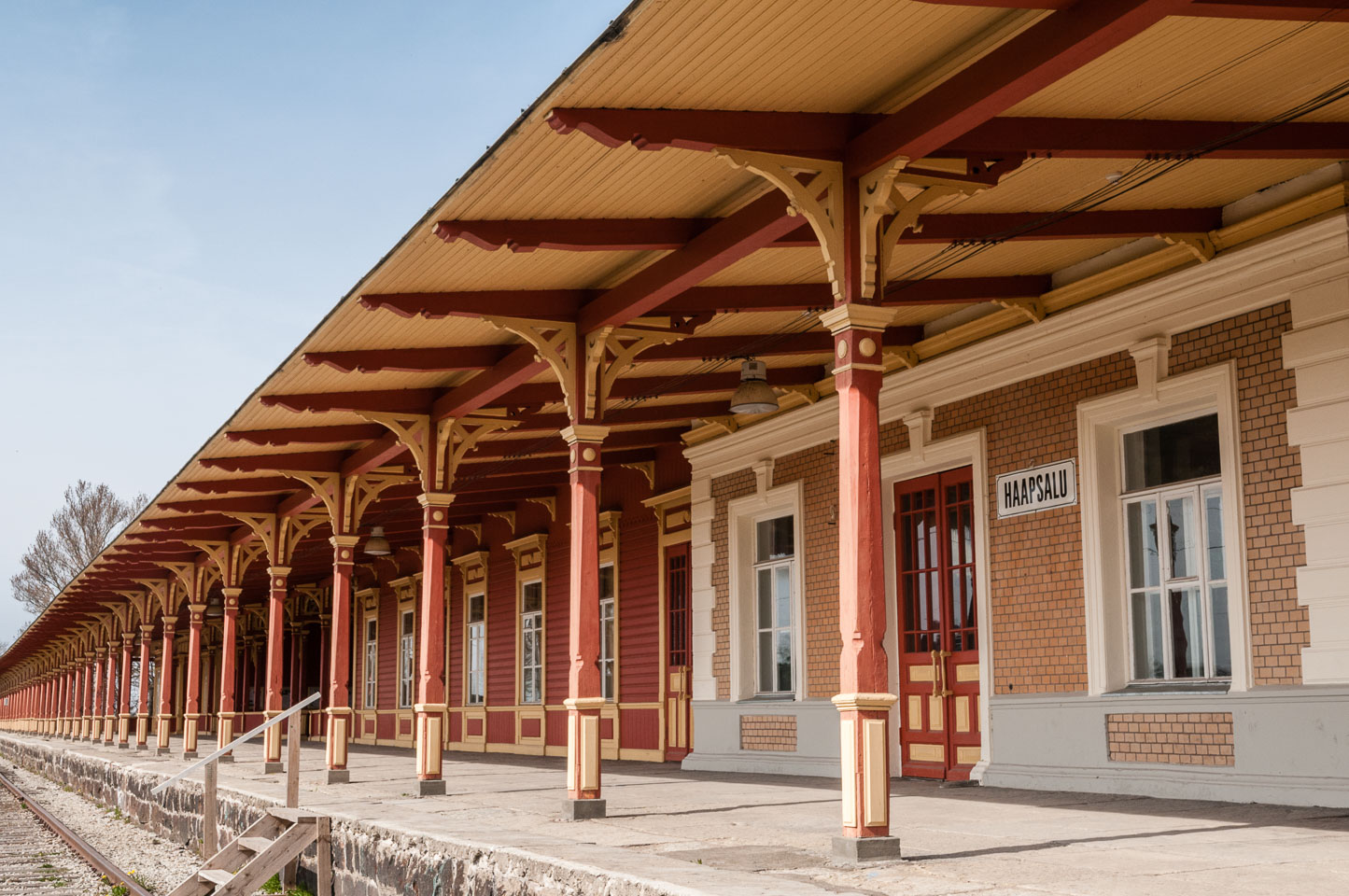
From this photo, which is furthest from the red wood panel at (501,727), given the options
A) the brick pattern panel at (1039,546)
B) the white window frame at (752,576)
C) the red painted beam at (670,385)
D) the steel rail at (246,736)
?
the brick pattern panel at (1039,546)

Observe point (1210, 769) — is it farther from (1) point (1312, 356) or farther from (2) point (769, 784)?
(2) point (769, 784)

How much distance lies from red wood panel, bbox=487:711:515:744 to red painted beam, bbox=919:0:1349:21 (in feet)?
50.0

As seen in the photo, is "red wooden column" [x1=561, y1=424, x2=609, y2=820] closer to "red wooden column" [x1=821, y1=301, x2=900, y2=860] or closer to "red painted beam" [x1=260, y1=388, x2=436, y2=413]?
"red wooden column" [x1=821, y1=301, x2=900, y2=860]

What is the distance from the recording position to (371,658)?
25875 mm

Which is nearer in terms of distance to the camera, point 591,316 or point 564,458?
point 591,316

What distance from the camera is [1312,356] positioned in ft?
24.3

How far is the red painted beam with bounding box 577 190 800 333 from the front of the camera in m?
6.97

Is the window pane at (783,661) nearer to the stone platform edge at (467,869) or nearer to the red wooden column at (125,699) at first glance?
the stone platform edge at (467,869)

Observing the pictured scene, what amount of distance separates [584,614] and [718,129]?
146 inches

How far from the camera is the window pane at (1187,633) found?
325 inches

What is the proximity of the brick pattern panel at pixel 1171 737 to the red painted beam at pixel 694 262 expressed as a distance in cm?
380

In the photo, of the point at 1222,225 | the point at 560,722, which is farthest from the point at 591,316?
the point at 560,722

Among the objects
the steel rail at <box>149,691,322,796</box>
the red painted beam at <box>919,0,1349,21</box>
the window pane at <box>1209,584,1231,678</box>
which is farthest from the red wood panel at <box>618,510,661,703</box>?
the red painted beam at <box>919,0,1349,21</box>

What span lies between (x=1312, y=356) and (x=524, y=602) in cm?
1280
